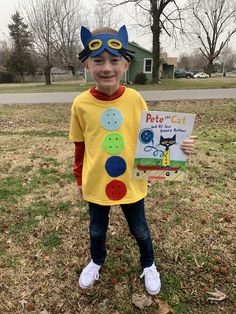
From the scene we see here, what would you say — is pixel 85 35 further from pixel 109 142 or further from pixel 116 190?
pixel 116 190

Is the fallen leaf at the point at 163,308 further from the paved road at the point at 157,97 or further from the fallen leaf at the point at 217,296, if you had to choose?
the paved road at the point at 157,97

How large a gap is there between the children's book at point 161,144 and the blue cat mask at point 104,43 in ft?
1.41

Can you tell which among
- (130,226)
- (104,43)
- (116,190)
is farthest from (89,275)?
(104,43)

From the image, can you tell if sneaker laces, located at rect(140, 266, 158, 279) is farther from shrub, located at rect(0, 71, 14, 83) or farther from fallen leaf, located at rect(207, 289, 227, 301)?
shrub, located at rect(0, 71, 14, 83)

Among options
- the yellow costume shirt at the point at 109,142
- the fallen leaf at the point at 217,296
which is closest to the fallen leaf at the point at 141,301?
the fallen leaf at the point at 217,296

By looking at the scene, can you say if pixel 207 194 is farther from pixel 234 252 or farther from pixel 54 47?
pixel 54 47

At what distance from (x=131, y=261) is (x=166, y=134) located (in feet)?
4.39

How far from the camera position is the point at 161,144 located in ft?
7.10

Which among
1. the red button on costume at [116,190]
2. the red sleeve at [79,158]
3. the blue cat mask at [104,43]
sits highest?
the blue cat mask at [104,43]

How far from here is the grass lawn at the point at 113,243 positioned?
249cm

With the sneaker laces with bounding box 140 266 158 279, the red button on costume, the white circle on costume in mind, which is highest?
the white circle on costume

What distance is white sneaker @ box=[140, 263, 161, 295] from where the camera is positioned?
2512mm

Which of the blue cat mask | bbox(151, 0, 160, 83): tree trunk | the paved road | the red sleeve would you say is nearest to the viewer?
the blue cat mask

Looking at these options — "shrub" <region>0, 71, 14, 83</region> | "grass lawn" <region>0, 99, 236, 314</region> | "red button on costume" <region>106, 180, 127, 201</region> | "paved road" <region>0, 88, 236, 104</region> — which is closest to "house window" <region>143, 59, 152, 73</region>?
"paved road" <region>0, 88, 236, 104</region>
